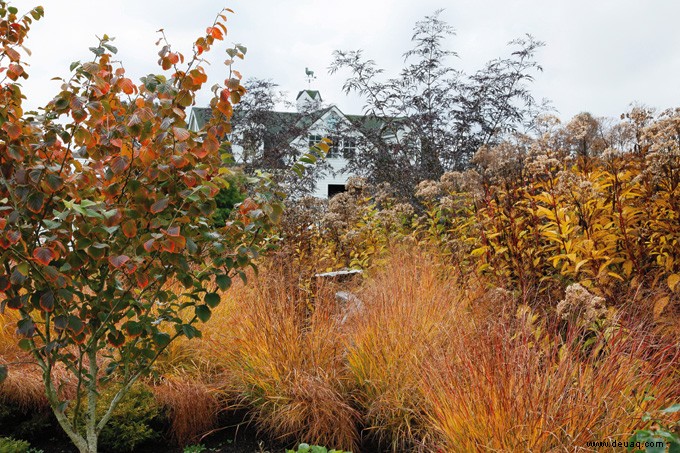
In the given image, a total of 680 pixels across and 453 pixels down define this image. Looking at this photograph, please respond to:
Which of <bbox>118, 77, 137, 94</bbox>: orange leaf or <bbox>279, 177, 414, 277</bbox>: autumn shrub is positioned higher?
<bbox>118, 77, 137, 94</bbox>: orange leaf

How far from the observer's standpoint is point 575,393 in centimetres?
300

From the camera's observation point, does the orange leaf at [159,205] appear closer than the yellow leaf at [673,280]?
Yes

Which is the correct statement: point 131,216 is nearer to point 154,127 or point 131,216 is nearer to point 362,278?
point 154,127

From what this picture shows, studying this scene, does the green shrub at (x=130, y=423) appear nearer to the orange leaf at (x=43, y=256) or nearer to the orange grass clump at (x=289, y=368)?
the orange grass clump at (x=289, y=368)

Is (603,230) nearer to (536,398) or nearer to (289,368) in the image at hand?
(536,398)

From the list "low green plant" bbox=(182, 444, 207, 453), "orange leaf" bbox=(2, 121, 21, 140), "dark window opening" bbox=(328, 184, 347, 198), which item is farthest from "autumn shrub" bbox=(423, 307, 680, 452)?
"dark window opening" bbox=(328, 184, 347, 198)

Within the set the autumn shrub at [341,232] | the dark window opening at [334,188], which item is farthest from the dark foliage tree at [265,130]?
the dark window opening at [334,188]

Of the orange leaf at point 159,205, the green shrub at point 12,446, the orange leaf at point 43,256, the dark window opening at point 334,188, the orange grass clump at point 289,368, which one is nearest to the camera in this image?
Answer: the orange leaf at point 43,256

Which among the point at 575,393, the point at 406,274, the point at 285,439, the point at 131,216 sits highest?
the point at 131,216

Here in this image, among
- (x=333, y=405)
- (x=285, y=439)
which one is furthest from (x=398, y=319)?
(x=285, y=439)

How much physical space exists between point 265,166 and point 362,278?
10734 millimetres

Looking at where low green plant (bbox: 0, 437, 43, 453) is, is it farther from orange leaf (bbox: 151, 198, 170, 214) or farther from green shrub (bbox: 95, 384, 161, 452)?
orange leaf (bbox: 151, 198, 170, 214)

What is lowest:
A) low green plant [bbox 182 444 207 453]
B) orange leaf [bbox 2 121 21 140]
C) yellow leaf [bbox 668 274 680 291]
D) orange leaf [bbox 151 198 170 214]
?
low green plant [bbox 182 444 207 453]

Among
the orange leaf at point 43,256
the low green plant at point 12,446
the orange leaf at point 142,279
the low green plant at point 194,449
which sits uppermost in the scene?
the orange leaf at point 43,256
